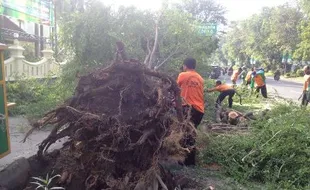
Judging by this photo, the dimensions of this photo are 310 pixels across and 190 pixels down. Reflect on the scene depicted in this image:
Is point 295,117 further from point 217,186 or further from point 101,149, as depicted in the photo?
point 101,149

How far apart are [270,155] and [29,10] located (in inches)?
659

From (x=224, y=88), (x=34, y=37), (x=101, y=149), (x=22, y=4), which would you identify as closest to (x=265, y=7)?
(x=34, y=37)

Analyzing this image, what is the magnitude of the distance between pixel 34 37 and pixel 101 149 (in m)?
22.4

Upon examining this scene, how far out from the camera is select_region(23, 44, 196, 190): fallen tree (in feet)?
11.1

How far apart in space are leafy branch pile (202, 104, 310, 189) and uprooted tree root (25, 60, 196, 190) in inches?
45.8

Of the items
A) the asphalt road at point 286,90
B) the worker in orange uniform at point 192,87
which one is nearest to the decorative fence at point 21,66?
the worker in orange uniform at point 192,87

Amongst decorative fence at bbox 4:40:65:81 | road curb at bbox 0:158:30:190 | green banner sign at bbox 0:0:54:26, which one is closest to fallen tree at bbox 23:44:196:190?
road curb at bbox 0:158:30:190

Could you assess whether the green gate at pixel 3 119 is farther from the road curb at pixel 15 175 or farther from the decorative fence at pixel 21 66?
the decorative fence at pixel 21 66

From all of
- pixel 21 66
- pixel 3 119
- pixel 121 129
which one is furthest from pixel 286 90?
pixel 3 119

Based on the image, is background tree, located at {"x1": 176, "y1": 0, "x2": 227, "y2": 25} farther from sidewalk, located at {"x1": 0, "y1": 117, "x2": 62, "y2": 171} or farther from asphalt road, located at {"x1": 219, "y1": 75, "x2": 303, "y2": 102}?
sidewalk, located at {"x1": 0, "y1": 117, "x2": 62, "y2": 171}

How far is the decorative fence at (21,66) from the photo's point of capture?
1084cm

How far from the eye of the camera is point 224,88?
32.8 feet

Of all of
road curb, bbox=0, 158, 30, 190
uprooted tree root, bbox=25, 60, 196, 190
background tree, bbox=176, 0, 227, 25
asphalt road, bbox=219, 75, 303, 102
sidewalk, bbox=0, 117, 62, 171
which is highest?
background tree, bbox=176, 0, 227, 25

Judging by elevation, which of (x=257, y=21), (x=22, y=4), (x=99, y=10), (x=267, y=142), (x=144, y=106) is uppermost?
(x=257, y=21)
